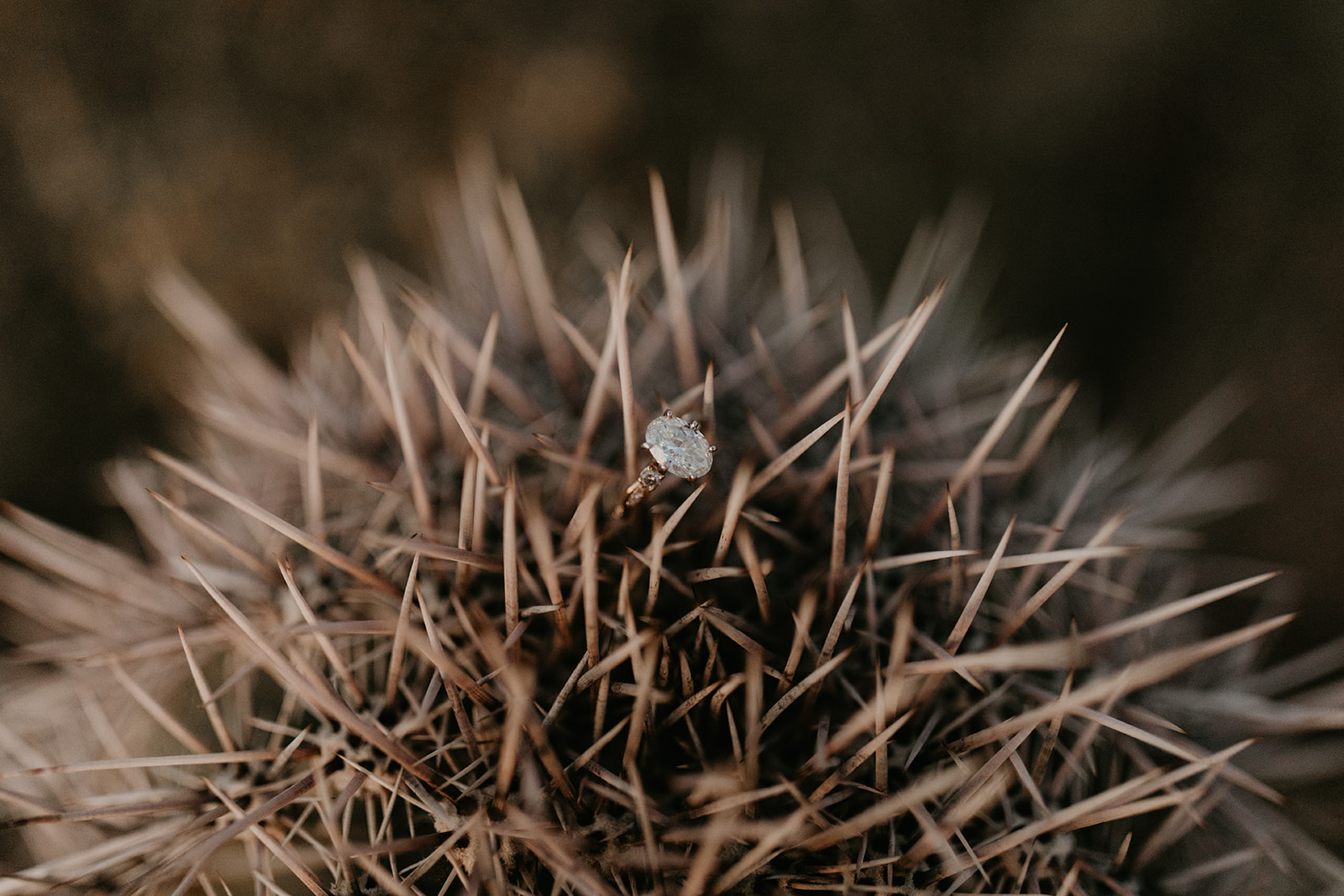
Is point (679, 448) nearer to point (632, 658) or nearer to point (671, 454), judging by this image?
point (671, 454)

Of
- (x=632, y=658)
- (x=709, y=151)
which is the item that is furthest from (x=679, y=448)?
(x=709, y=151)

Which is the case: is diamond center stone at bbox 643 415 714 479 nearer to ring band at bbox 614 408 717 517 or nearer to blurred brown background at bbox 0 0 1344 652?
ring band at bbox 614 408 717 517

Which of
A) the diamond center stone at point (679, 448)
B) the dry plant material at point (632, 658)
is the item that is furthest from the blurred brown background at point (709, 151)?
the diamond center stone at point (679, 448)

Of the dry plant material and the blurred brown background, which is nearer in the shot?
the dry plant material

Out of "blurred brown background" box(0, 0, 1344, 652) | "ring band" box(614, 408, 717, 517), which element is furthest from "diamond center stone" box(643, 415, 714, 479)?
"blurred brown background" box(0, 0, 1344, 652)

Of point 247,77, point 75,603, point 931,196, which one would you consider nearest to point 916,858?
point 75,603

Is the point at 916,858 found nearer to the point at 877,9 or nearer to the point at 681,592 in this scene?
the point at 681,592
